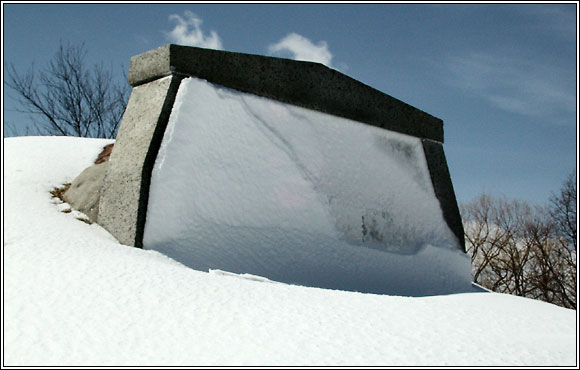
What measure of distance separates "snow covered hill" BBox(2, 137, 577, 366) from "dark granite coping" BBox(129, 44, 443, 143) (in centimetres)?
145

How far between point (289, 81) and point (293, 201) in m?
1.16

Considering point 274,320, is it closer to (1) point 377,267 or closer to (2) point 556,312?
(1) point 377,267

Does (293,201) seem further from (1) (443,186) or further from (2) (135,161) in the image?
(1) (443,186)

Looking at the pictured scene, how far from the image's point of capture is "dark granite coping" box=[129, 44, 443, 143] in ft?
12.6

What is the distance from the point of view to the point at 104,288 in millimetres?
2490

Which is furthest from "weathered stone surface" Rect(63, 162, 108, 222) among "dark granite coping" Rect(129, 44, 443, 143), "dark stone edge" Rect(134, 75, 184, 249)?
"dark granite coping" Rect(129, 44, 443, 143)

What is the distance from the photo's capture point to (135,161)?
11.9 feet

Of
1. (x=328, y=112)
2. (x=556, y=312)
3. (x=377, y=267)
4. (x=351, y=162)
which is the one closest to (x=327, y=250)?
(x=377, y=267)

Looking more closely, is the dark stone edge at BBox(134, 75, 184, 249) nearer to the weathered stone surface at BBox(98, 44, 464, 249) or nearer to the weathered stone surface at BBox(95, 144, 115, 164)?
the weathered stone surface at BBox(98, 44, 464, 249)

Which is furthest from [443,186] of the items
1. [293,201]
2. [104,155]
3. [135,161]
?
Result: [104,155]

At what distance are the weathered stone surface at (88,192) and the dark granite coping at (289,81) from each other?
2.96 feet

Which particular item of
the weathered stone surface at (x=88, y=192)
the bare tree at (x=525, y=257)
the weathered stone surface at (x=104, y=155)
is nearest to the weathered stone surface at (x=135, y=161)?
the weathered stone surface at (x=88, y=192)

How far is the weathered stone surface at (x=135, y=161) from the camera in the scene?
3.47 m

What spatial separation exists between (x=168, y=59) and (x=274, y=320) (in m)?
2.31
